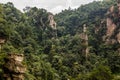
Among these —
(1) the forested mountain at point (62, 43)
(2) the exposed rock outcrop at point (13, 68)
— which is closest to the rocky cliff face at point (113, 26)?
(1) the forested mountain at point (62, 43)

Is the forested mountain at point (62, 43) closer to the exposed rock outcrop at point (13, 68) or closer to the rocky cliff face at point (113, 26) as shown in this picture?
the rocky cliff face at point (113, 26)

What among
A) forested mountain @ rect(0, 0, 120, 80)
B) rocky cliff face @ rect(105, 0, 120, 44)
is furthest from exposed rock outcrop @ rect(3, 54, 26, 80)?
rocky cliff face @ rect(105, 0, 120, 44)

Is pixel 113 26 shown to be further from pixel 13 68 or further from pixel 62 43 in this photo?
pixel 13 68

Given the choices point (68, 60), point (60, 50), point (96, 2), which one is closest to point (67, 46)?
point (60, 50)

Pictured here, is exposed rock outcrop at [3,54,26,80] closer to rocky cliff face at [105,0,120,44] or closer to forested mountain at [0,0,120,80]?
forested mountain at [0,0,120,80]

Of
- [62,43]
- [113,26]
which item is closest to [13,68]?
[113,26]

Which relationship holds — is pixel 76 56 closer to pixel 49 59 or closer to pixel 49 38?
pixel 49 59
